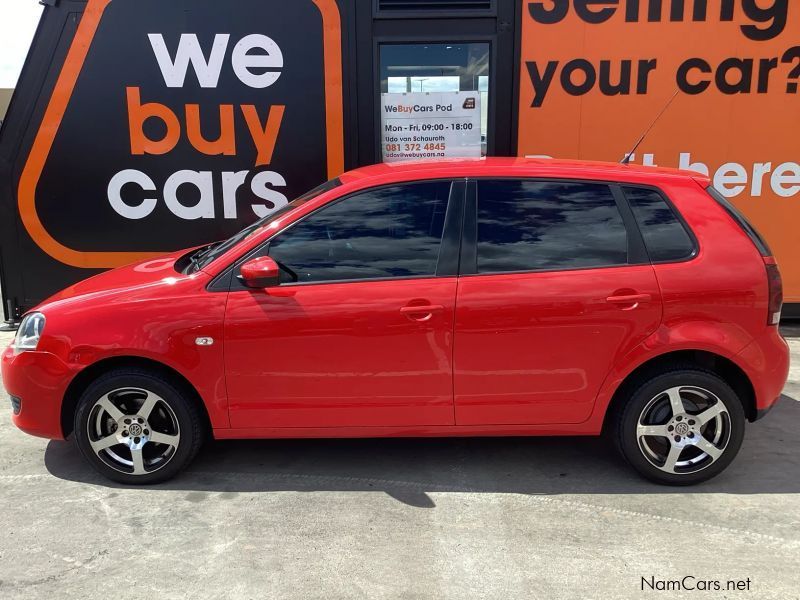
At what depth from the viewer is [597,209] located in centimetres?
337

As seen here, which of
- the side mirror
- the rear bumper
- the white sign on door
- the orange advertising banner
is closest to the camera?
the side mirror

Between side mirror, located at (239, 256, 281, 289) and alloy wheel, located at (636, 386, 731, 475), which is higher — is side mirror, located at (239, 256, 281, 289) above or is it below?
above

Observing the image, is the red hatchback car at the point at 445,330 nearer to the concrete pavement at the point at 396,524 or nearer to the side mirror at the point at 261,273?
the side mirror at the point at 261,273

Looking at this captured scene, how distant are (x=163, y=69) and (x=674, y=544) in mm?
5628

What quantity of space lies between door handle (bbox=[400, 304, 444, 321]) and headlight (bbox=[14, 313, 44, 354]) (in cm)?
193

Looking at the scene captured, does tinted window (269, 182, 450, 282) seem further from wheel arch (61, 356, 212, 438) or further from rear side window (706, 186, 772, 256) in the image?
rear side window (706, 186, 772, 256)

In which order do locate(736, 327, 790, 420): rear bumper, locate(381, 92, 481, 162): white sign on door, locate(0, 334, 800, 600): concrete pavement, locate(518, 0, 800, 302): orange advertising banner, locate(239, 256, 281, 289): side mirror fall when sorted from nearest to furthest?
locate(0, 334, 800, 600): concrete pavement
locate(239, 256, 281, 289): side mirror
locate(736, 327, 790, 420): rear bumper
locate(518, 0, 800, 302): orange advertising banner
locate(381, 92, 481, 162): white sign on door

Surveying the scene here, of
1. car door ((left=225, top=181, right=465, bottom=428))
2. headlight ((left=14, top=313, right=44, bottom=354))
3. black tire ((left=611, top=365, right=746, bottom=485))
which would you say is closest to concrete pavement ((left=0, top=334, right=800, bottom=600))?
black tire ((left=611, top=365, right=746, bottom=485))

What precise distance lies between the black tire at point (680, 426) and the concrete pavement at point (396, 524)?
0.12m

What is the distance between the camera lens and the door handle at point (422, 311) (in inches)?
126

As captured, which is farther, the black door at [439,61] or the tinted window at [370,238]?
the black door at [439,61]

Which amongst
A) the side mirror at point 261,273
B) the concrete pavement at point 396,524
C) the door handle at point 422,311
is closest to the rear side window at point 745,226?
the concrete pavement at point 396,524

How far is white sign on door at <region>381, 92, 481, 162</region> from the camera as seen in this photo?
6.04 m

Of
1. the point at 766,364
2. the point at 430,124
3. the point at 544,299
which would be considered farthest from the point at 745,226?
the point at 430,124
